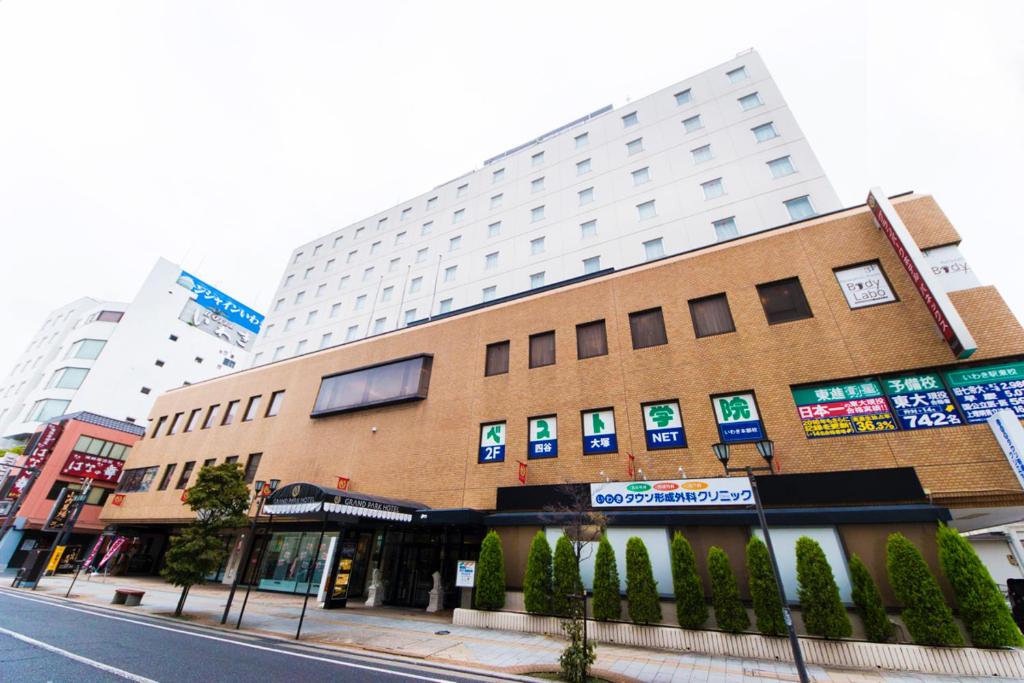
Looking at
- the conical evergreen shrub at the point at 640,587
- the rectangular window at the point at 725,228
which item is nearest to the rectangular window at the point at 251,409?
the conical evergreen shrub at the point at 640,587

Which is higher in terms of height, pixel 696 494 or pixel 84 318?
pixel 84 318

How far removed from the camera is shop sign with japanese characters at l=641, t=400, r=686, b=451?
1395cm

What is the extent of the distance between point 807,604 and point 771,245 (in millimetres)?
11904

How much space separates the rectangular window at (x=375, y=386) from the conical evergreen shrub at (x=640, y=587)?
11707 mm

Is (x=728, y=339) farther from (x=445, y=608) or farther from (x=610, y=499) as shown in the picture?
(x=445, y=608)

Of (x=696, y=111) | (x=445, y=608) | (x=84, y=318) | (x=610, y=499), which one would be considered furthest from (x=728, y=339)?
(x=84, y=318)

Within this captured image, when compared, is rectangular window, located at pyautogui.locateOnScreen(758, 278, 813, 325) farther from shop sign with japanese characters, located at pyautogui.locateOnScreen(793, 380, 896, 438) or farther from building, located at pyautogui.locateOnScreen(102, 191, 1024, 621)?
shop sign with japanese characters, located at pyautogui.locateOnScreen(793, 380, 896, 438)

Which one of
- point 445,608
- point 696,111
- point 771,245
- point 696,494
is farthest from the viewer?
point 696,111

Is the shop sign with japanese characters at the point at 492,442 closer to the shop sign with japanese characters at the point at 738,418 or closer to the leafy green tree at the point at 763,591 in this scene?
the shop sign with japanese characters at the point at 738,418

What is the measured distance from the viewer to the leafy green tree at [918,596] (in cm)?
902

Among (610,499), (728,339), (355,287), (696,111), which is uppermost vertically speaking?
(696,111)

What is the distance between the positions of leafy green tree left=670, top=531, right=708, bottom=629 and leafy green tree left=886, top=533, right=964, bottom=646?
4378 mm

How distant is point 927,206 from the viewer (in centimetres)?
1377

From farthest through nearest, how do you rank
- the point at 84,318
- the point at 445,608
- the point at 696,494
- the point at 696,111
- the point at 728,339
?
the point at 84,318, the point at 696,111, the point at 445,608, the point at 728,339, the point at 696,494
